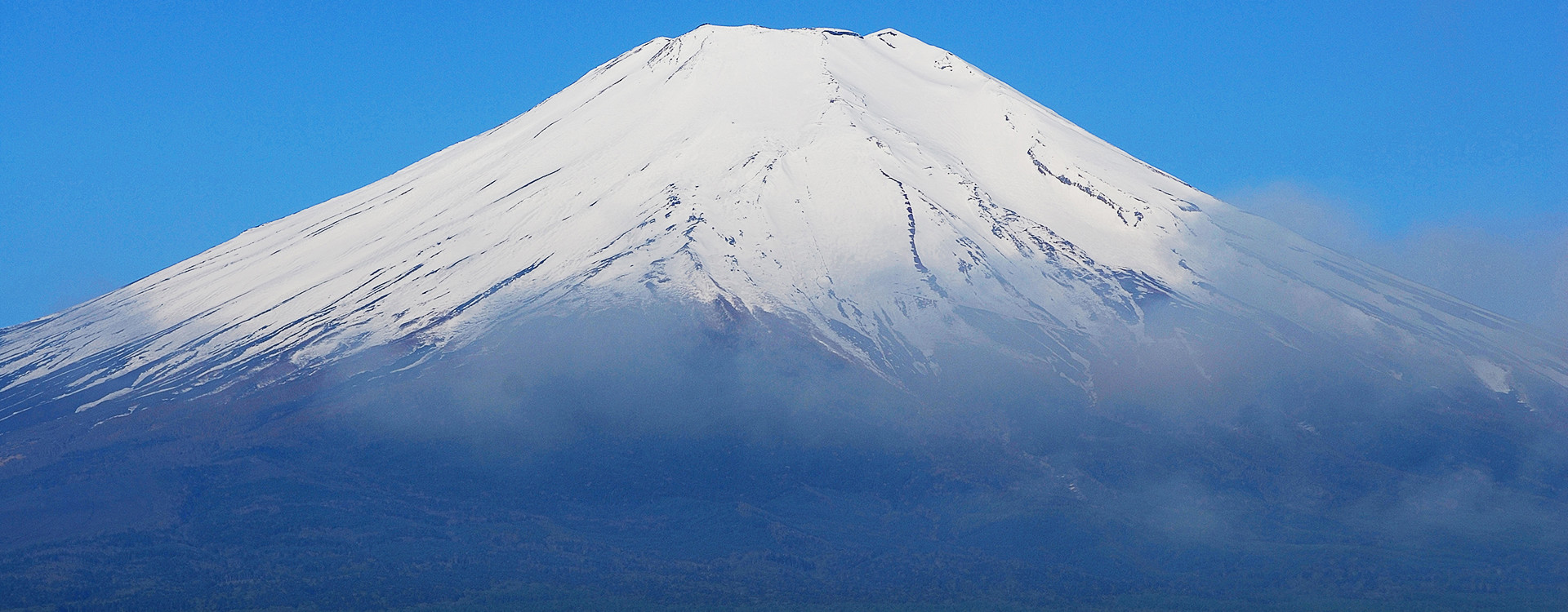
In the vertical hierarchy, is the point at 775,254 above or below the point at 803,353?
above

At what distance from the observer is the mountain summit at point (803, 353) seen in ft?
183

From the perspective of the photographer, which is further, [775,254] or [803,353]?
[775,254]

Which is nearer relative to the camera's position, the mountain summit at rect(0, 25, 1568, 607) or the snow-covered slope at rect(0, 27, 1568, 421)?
the mountain summit at rect(0, 25, 1568, 607)

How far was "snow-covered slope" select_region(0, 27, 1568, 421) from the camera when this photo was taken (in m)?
63.8

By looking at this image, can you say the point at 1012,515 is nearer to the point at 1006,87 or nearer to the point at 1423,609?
the point at 1423,609

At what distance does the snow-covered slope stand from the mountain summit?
0.67 ft

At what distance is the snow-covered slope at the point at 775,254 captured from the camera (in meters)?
63.8

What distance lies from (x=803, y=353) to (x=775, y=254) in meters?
6.95

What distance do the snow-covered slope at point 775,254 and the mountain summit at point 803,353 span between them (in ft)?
0.67

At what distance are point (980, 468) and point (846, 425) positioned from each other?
16.5 feet

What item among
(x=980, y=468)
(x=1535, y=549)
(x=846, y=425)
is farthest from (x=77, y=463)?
(x=1535, y=549)

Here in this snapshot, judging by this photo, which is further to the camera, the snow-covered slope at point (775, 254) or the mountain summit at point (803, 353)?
the snow-covered slope at point (775, 254)

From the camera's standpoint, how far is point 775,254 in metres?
66.4

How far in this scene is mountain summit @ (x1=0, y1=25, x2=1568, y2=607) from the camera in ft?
183
